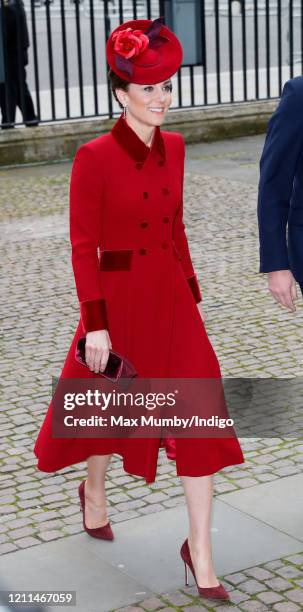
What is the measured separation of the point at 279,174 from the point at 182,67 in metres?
13.4

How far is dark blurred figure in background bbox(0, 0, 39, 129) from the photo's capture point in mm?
13492

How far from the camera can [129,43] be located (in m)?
3.73

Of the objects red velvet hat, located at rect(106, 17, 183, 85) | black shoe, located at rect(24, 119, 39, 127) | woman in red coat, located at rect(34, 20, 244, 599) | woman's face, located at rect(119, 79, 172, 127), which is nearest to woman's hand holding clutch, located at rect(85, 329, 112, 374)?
woman in red coat, located at rect(34, 20, 244, 599)

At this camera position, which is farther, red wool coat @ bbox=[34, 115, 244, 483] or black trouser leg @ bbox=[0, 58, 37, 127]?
black trouser leg @ bbox=[0, 58, 37, 127]

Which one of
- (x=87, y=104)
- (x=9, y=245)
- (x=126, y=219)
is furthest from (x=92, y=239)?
(x=87, y=104)

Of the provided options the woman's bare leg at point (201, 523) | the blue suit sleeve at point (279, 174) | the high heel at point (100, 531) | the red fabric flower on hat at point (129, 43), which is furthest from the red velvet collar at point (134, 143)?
the high heel at point (100, 531)

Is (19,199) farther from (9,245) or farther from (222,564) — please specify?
(222,564)

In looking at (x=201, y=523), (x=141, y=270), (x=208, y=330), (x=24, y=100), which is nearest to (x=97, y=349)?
(x=141, y=270)

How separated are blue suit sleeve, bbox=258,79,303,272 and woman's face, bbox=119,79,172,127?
16.9 inches

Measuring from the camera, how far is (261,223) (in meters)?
4.10

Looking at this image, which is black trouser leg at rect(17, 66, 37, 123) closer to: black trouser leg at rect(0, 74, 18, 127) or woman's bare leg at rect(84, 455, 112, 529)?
black trouser leg at rect(0, 74, 18, 127)

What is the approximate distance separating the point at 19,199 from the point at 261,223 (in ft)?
24.6

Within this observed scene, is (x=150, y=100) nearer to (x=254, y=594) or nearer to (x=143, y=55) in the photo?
(x=143, y=55)

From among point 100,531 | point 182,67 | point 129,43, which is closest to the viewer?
point 129,43
